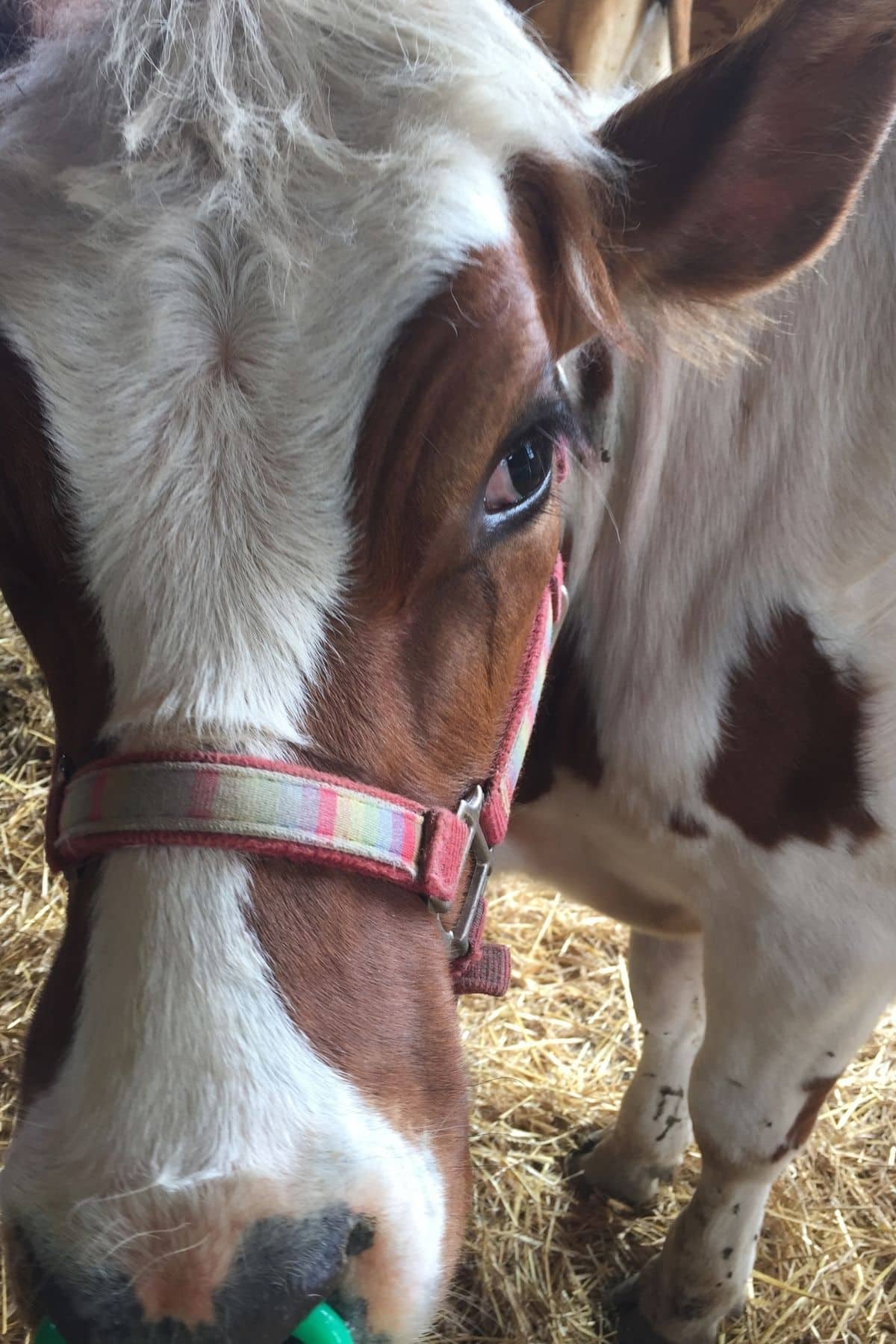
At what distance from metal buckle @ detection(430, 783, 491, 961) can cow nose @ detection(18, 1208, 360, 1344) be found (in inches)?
11.9

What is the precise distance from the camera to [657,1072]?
1949mm

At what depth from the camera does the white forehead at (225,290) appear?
2.58 feet

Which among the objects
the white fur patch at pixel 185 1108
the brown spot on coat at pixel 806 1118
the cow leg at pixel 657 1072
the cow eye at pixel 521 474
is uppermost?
the cow eye at pixel 521 474

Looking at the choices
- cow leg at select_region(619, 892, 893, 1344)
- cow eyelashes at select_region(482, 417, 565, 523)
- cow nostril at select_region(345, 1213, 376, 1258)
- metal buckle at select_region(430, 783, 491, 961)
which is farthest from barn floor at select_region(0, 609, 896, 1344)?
cow eyelashes at select_region(482, 417, 565, 523)

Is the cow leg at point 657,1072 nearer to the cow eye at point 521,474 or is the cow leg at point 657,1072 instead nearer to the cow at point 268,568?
the cow at point 268,568

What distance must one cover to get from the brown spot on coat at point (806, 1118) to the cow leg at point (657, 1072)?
41cm

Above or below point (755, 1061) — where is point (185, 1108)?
above

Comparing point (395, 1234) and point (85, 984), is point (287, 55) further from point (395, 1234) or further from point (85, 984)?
point (395, 1234)

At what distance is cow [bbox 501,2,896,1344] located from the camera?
1.24 meters

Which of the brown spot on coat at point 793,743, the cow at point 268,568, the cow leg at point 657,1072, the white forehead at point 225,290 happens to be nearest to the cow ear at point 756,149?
the cow at point 268,568

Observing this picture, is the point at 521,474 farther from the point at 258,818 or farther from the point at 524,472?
the point at 258,818

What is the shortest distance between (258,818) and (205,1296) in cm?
32

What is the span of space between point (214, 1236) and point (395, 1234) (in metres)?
0.14

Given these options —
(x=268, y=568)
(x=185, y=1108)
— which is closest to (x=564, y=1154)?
(x=185, y=1108)
